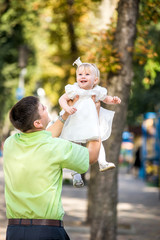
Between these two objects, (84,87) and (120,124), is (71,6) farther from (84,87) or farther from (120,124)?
(84,87)

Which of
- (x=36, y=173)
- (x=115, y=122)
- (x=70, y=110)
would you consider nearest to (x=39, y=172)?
(x=36, y=173)

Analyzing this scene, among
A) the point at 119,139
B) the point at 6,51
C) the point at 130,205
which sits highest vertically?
the point at 6,51

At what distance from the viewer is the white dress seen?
11.1 feet

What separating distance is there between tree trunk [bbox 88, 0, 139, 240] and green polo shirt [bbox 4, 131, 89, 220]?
5147 mm

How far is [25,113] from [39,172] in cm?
38

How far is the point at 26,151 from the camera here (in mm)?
3229

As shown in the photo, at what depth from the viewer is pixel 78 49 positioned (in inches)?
649

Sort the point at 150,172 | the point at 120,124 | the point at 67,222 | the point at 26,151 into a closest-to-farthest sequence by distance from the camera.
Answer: the point at 26,151 → the point at 120,124 → the point at 67,222 → the point at 150,172

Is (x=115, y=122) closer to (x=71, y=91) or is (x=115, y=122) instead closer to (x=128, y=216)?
(x=128, y=216)

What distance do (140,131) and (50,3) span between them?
16.1 meters

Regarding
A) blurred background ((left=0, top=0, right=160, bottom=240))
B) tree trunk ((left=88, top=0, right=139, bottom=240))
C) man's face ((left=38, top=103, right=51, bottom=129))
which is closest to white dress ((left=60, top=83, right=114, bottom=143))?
man's face ((left=38, top=103, right=51, bottom=129))

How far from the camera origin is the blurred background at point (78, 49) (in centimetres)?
865

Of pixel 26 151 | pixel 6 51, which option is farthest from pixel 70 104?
pixel 6 51

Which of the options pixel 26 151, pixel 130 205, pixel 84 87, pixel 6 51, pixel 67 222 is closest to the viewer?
pixel 26 151
